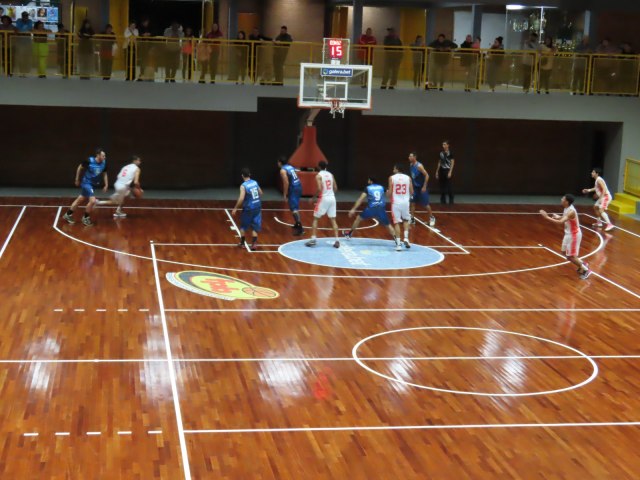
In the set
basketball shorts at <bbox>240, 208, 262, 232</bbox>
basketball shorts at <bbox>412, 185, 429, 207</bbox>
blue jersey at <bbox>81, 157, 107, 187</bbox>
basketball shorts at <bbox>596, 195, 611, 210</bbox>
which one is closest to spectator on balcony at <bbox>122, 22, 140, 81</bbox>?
blue jersey at <bbox>81, 157, 107, 187</bbox>

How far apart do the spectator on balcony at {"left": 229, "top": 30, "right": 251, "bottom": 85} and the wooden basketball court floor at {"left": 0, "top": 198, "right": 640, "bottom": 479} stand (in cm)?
544

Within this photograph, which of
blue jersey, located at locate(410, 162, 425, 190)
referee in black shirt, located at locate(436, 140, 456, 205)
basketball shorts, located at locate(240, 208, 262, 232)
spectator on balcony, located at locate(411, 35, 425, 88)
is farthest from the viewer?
spectator on balcony, located at locate(411, 35, 425, 88)

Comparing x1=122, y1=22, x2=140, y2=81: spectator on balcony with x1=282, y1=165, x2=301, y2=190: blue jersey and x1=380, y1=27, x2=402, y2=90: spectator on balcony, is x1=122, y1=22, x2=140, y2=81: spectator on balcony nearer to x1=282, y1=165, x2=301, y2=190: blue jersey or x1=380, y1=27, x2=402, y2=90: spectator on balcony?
x1=282, y1=165, x2=301, y2=190: blue jersey

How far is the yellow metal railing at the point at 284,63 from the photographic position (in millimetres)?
24719

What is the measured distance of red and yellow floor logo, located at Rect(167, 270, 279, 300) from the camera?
17.2 m

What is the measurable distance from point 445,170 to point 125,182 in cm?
817

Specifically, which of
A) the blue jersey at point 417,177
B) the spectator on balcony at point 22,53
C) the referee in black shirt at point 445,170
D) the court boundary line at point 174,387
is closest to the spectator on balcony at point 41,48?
the spectator on balcony at point 22,53

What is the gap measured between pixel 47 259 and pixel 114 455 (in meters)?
9.36

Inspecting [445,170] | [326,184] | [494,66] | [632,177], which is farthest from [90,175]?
[632,177]

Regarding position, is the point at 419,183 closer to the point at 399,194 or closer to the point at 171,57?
the point at 399,194

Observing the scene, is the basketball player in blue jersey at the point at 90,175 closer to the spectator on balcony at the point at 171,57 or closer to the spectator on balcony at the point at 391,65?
the spectator on balcony at the point at 171,57

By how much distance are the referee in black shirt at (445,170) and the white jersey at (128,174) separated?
7.56 meters

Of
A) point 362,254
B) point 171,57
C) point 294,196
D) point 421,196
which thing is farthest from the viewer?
point 171,57

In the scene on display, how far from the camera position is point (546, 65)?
88.4 feet
